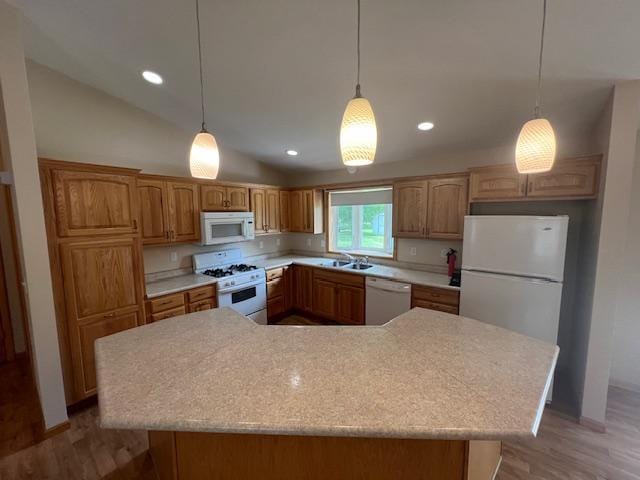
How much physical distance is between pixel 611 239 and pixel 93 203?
13.1 ft

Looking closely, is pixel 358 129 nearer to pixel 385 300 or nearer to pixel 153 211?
pixel 385 300

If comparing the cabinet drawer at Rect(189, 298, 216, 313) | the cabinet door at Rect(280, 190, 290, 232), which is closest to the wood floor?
the cabinet drawer at Rect(189, 298, 216, 313)

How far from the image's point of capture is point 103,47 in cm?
216

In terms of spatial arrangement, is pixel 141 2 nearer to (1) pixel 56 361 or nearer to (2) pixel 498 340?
(1) pixel 56 361

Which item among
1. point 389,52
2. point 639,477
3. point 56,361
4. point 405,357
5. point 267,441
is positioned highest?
point 389,52

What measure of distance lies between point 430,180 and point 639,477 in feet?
8.89

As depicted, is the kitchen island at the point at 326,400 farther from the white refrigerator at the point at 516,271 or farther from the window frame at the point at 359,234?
the window frame at the point at 359,234

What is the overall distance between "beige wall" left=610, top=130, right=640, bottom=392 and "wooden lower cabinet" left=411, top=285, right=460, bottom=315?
4.36 feet

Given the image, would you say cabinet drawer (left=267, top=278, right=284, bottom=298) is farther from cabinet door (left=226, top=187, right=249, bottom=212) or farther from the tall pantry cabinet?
the tall pantry cabinet

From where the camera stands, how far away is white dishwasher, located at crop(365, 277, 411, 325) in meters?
3.18

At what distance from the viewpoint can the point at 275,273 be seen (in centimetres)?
405

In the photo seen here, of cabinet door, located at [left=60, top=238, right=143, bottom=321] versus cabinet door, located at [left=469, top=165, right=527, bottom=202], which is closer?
cabinet door, located at [left=60, top=238, right=143, bottom=321]

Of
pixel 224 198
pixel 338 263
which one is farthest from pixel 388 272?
pixel 224 198

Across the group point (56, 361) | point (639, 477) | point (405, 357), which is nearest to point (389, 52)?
point (405, 357)
